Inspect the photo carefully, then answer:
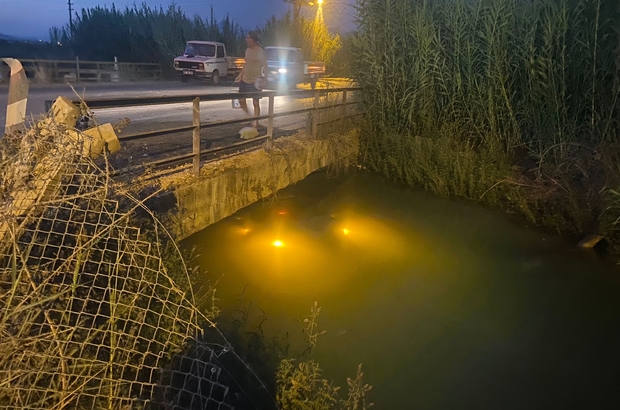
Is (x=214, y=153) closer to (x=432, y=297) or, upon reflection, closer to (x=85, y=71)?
(x=432, y=297)

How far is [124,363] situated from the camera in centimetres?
308

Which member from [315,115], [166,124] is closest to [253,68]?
[315,115]

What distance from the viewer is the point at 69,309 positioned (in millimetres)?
2973

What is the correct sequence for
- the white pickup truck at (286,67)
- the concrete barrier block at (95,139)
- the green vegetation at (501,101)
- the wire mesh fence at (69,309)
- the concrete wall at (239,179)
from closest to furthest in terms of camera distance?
the wire mesh fence at (69,309) → the concrete barrier block at (95,139) → the concrete wall at (239,179) → the green vegetation at (501,101) → the white pickup truck at (286,67)

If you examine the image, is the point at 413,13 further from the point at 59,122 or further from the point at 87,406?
the point at 87,406

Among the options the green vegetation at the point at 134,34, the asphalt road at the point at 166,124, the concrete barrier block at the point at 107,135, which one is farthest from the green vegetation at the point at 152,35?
the concrete barrier block at the point at 107,135

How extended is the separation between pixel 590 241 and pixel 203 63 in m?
22.0

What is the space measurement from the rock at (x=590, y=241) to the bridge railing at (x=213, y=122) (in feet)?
15.6

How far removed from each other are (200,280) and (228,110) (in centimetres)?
865

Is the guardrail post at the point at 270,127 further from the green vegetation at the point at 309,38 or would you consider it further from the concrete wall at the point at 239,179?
the green vegetation at the point at 309,38

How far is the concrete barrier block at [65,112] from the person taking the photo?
3627 mm

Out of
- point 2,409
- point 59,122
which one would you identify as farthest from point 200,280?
point 2,409

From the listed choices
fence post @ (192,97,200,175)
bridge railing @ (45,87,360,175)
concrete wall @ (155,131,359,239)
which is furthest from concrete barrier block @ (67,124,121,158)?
fence post @ (192,97,200,175)

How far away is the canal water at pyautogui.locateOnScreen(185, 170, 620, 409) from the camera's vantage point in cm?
418
